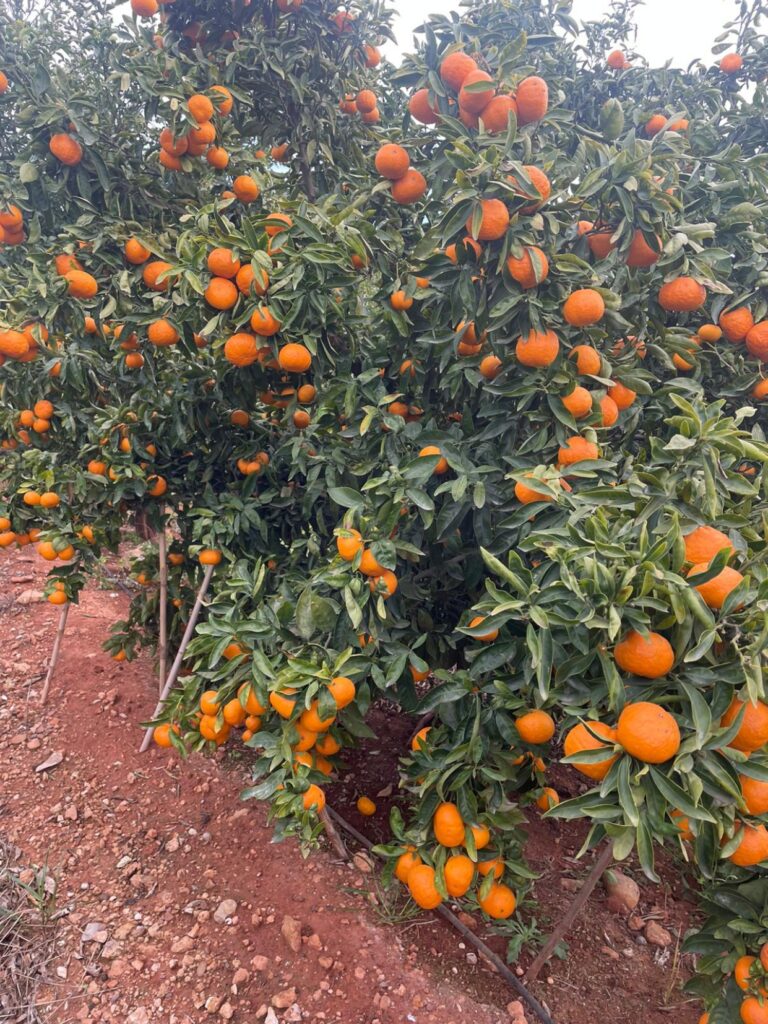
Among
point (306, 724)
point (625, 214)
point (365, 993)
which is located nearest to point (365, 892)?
point (365, 993)

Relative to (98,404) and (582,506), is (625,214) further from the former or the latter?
(98,404)

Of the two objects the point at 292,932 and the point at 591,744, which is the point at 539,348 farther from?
the point at 292,932

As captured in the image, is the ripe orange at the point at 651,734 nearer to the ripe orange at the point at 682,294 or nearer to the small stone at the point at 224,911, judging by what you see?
the ripe orange at the point at 682,294

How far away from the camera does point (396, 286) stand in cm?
189

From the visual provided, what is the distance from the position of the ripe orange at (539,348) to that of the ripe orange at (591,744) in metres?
0.90

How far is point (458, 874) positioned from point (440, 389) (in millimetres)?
1466

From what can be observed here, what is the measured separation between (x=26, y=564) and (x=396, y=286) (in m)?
4.32

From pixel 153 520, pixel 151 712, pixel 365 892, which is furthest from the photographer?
pixel 151 712

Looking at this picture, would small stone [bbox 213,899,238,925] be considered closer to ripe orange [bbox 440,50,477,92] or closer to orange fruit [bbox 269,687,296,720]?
orange fruit [bbox 269,687,296,720]

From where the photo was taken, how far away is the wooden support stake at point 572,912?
5.30ft

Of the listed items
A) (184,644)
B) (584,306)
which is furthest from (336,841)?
(584,306)

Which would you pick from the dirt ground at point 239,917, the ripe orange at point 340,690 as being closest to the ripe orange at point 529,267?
the ripe orange at point 340,690

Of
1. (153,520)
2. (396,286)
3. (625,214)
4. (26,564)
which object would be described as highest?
(625,214)

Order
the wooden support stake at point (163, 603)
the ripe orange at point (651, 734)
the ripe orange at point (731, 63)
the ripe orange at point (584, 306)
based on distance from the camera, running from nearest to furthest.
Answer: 1. the ripe orange at point (651, 734)
2. the ripe orange at point (584, 306)
3. the ripe orange at point (731, 63)
4. the wooden support stake at point (163, 603)
